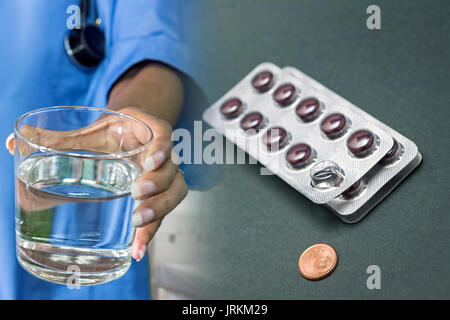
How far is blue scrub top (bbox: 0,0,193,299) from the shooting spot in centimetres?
57

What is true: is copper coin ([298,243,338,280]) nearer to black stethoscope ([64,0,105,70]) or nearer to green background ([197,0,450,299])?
green background ([197,0,450,299])

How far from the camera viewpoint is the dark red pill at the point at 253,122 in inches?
17.7

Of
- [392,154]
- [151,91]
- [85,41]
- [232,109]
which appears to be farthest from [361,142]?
[85,41]

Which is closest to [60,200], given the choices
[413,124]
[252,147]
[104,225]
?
[104,225]

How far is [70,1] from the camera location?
60 centimetres

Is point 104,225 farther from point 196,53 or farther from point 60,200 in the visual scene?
point 196,53

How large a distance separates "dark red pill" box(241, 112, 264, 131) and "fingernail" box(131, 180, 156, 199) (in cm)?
12

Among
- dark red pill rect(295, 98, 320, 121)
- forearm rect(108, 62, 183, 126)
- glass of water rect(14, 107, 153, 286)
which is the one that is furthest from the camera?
forearm rect(108, 62, 183, 126)

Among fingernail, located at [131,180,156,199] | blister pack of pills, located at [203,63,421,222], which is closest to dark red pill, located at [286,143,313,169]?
blister pack of pills, located at [203,63,421,222]

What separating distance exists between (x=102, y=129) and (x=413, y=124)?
9.7 inches

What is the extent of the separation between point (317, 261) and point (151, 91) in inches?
10.7

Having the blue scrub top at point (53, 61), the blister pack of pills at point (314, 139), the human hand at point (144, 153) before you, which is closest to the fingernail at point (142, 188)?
the human hand at point (144, 153)

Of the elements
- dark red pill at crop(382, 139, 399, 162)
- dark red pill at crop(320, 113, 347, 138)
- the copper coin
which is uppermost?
dark red pill at crop(320, 113, 347, 138)
